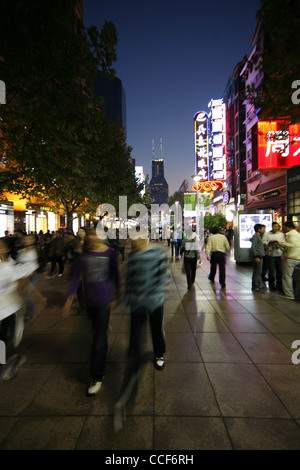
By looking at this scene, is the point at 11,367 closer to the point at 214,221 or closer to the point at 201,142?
the point at 214,221

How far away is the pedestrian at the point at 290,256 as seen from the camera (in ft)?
21.9

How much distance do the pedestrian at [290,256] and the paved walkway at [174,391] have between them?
62.4 inches

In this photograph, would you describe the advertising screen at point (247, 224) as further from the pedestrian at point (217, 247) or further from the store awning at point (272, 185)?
the store awning at point (272, 185)

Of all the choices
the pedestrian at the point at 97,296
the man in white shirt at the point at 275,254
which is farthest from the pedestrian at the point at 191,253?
the pedestrian at the point at 97,296

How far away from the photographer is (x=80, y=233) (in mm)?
7746

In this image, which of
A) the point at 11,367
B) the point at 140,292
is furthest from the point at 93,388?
the point at 11,367

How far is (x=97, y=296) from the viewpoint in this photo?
3135 millimetres

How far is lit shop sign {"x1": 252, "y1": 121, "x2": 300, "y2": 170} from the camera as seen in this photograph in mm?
15945

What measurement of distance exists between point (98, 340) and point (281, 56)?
19.3 feet

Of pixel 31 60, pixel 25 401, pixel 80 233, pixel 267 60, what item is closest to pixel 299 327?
pixel 25 401

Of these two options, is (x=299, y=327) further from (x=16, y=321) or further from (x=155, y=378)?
(x=16, y=321)

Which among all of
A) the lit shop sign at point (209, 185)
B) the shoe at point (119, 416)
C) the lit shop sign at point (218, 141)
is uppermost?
the lit shop sign at point (218, 141)

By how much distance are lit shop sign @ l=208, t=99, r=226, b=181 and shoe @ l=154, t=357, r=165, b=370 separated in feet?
140

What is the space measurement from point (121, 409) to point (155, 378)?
0.77 m
